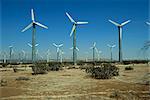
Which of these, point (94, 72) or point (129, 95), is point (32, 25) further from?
point (129, 95)

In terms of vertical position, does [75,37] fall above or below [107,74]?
above

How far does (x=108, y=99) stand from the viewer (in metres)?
13.4

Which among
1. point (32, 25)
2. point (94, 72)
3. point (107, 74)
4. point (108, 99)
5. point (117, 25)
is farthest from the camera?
point (117, 25)

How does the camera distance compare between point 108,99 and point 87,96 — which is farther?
point 87,96

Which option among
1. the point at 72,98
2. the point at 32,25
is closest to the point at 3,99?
the point at 72,98

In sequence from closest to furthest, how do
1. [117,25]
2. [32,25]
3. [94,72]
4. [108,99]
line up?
[108,99]
[94,72]
[32,25]
[117,25]

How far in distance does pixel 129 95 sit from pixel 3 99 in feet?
21.8

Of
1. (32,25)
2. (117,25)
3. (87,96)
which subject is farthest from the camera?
(117,25)

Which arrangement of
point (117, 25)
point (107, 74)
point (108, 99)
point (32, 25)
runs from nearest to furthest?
1. point (108, 99)
2. point (107, 74)
3. point (32, 25)
4. point (117, 25)

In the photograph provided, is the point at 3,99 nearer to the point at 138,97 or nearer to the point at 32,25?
the point at 138,97

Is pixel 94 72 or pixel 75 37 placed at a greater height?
pixel 75 37

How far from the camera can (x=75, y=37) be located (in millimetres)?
63656

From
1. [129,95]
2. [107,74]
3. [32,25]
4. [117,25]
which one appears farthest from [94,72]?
[117,25]

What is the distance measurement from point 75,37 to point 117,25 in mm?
11939
